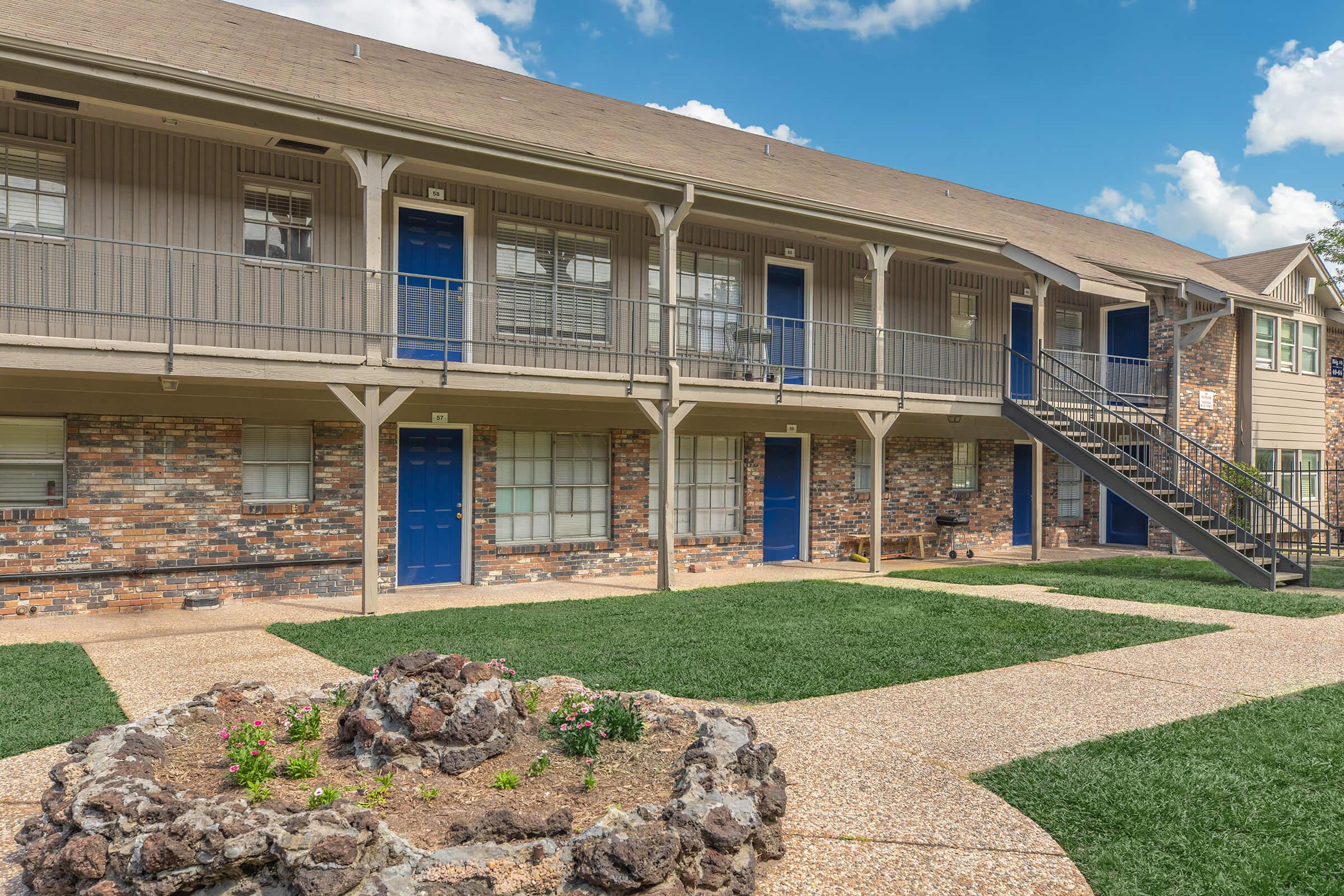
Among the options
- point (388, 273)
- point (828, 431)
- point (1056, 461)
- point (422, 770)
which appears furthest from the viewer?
point (1056, 461)

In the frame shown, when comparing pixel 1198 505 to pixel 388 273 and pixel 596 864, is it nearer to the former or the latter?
pixel 388 273

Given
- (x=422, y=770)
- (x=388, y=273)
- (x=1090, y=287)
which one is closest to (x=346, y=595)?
(x=388, y=273)

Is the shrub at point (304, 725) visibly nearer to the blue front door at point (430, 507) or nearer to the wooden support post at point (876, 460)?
the blue front door at point (430, 507)

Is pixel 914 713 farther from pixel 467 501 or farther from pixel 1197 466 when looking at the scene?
pixel 1197 466

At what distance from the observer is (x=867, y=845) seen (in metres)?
4.20

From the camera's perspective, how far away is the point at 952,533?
17.6m

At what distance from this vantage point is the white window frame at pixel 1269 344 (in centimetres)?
2036

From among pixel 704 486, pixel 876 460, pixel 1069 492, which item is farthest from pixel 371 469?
pixel 1069 492

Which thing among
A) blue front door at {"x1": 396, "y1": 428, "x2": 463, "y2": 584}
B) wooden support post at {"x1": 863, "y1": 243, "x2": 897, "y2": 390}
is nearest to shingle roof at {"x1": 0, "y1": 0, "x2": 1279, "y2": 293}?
wooden support post at {"x1": 863, "y1": 243, "x2": 897, "y2": 390}

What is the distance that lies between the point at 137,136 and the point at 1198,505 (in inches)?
576

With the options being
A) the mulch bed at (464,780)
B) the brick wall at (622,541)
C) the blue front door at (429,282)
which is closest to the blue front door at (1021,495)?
the brick wall at (622,541)

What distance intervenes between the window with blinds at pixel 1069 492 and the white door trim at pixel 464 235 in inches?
509

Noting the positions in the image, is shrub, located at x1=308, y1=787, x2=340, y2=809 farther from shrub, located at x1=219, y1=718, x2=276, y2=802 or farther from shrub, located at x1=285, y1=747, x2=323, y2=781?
shrub, located at x1=285, y1=747, x2=323, y2=781

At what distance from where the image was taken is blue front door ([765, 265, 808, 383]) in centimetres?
1530
